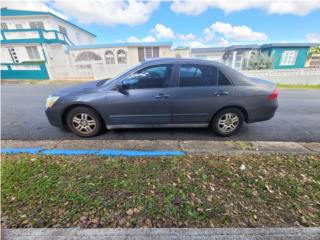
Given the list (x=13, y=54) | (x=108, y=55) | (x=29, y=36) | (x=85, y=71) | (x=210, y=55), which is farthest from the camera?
(x=210, y=55)

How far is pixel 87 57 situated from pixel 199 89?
69.1 feet

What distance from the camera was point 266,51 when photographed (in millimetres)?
22516

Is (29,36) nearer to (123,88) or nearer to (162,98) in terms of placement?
(123,88)

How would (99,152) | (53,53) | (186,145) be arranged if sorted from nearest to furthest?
1. (99,152)
2. (186,145)
3. (53,53)

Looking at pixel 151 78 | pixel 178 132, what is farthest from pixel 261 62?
pixel 151 78

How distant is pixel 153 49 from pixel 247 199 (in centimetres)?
1952

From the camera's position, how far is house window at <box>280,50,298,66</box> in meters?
22.3

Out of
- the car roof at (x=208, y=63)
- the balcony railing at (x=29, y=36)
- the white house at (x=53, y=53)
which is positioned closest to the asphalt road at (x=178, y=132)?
the car roof at (x=208, y=63)

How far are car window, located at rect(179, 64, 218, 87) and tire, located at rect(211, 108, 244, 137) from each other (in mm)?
690

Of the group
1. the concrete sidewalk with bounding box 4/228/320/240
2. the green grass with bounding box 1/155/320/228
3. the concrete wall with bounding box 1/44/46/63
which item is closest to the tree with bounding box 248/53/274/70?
the green grass with bounding box 1/155/320/228

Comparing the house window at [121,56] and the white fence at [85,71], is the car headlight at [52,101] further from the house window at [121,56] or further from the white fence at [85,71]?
the house window at [121,56]

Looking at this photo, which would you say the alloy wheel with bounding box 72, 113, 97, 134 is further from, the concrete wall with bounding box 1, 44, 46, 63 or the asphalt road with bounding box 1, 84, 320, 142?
the concrete wall with bounding box 1, 44, 46, 63

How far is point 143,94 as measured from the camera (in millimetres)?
3457

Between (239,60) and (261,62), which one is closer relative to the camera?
(261,62)
